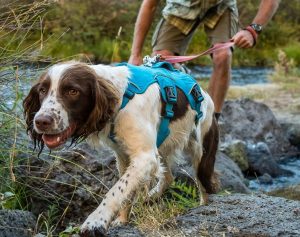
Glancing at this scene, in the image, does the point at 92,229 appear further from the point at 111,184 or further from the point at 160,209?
the point at 111,184

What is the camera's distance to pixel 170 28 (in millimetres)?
5484

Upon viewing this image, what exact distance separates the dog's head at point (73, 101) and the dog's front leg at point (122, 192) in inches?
11.2

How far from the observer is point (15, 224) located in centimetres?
358

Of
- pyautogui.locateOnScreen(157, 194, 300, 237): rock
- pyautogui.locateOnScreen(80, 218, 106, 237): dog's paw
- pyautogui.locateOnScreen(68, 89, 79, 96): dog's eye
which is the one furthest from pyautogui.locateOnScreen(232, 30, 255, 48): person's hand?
pyautogui.locateOnScreen(80, 218, 106, 237): dog's paw

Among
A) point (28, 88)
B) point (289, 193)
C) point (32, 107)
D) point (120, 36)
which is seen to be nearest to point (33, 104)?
point (32, 107)

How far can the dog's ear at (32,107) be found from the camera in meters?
3.42

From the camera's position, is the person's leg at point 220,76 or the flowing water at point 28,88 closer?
the flowing water at point 28,88

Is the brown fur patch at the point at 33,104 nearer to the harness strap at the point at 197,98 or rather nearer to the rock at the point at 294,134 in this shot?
the harness strap at the point at 197,98

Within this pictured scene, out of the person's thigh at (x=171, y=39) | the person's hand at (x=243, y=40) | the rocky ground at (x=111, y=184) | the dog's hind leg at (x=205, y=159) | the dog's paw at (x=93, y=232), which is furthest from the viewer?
the person's thigh at (x=171, y=39)

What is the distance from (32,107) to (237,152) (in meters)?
4.35

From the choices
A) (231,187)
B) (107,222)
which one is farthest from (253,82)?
(107,222)

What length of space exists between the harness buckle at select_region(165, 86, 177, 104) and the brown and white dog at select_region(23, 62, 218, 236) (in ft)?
0.17

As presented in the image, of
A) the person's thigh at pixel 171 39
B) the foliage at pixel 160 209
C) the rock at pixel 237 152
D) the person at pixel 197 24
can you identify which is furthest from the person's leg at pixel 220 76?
the rock at pixel 237 152

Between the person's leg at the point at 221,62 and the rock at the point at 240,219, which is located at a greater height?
the person's leg at the point at 221,62
